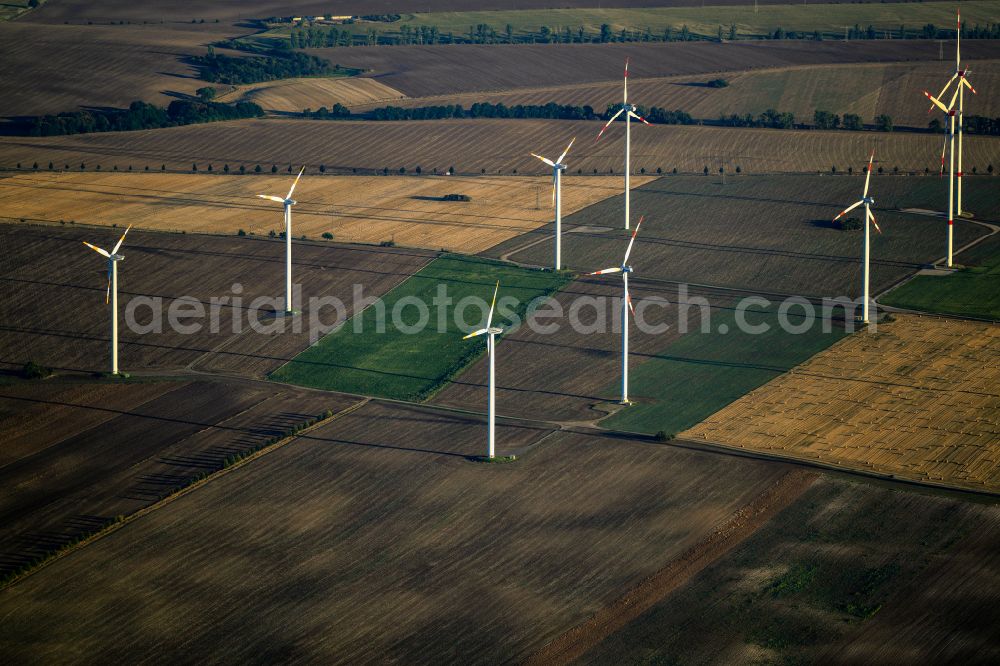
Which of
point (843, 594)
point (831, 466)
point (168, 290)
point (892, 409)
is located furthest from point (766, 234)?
point (843, 594)

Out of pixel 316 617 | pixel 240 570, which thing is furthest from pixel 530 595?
pixel 240 570

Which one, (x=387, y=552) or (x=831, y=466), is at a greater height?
(x=831, y=466)

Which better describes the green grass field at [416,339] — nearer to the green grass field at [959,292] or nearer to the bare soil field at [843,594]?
the green grass field at [959,292]

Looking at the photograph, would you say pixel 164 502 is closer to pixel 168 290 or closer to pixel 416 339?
pixel 416 339

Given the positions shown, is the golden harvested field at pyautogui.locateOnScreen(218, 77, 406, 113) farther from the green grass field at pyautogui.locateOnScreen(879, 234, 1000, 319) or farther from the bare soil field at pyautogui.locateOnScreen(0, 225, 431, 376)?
the green grass field at pyautogui.locateOnScreen(879, 234, 1000, 319)

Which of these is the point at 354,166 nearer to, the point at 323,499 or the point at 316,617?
the point at 323,499

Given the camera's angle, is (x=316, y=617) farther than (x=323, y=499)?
No

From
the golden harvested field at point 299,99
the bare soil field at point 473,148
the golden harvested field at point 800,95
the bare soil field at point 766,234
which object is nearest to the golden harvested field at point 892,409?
the bare soil field at point 766,234
